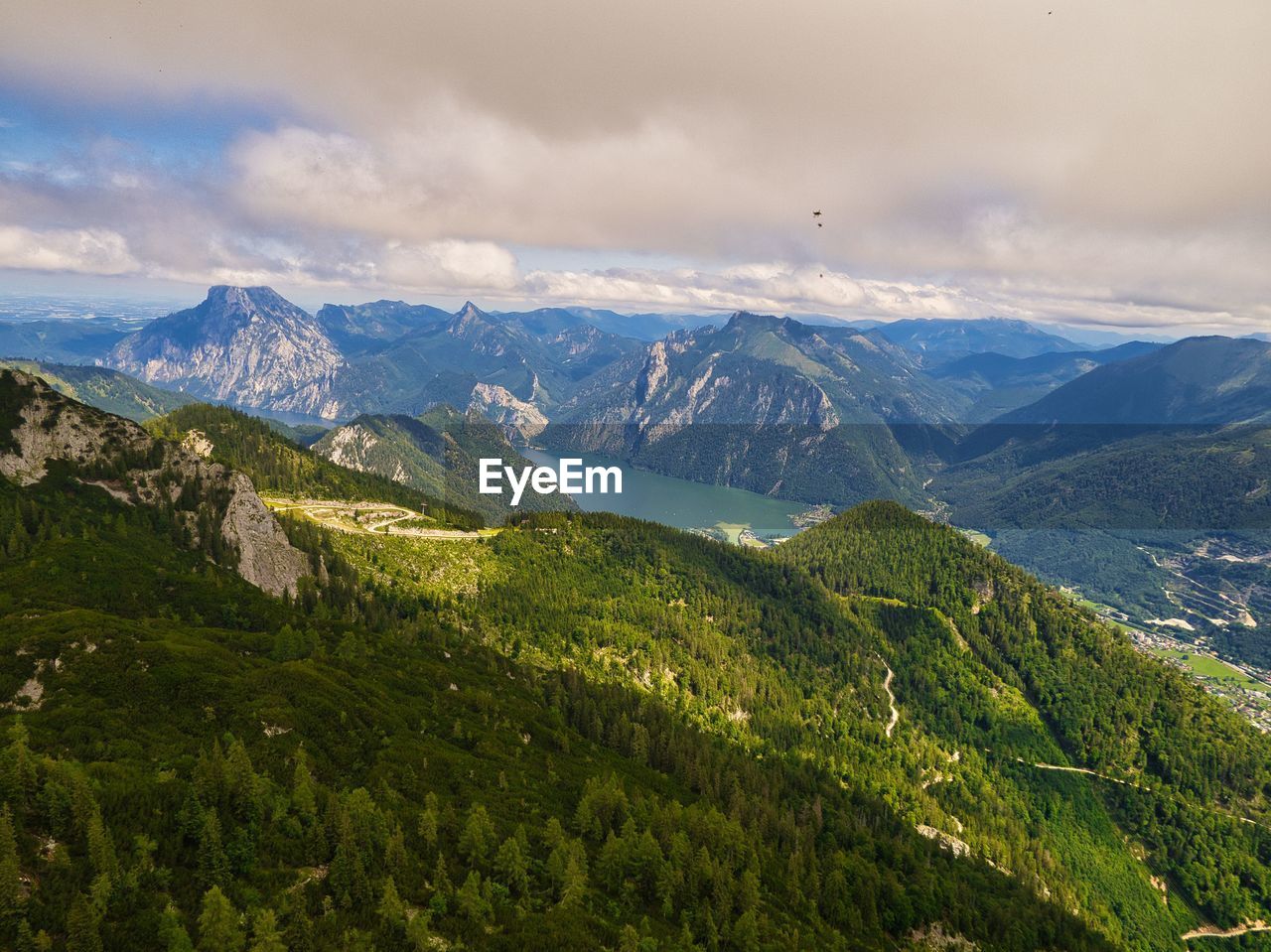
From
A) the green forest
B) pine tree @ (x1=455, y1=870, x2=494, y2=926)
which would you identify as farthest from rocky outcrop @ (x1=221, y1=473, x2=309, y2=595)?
pine tree @ (x1=455, y1=870, x2=494, y2=926)

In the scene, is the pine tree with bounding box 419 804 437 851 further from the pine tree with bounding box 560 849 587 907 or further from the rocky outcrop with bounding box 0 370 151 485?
the rocky outcrop with bounding box 0 370 151 485

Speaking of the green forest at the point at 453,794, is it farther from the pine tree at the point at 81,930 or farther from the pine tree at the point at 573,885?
the pine tree at the point at 573,885

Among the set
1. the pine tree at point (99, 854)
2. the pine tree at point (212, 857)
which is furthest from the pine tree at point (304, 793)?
the pine tree at point (99, 854)

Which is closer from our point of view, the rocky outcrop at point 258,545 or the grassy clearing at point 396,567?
the rocky outcrop at point 258,545

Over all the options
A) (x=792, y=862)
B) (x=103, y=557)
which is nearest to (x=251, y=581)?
(x=103, y=557)

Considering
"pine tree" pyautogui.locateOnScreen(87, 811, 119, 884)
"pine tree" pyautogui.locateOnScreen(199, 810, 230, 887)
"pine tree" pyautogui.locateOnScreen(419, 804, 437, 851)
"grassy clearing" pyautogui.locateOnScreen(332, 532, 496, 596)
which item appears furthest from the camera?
"grassy clearing" pyautogui.locateOnScreen(332, 532, 496, 596)

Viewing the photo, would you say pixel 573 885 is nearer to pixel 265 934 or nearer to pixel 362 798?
pixel 362 798

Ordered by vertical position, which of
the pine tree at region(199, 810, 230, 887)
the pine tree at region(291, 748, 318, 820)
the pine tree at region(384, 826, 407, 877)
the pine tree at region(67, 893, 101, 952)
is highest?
the pine tree at region(67, 893, 101, 952)
